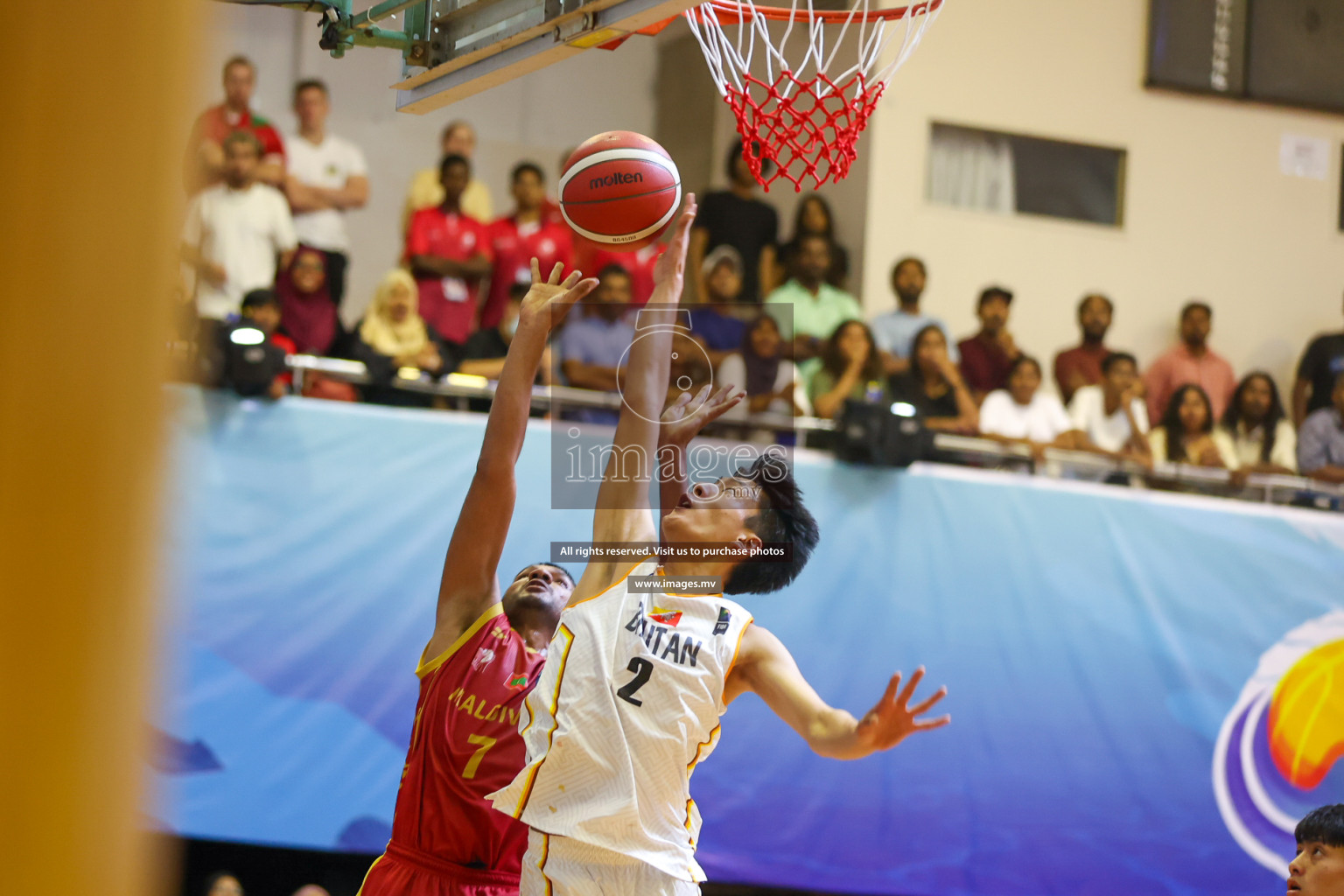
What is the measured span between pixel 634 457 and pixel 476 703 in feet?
2.49

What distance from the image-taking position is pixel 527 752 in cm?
308

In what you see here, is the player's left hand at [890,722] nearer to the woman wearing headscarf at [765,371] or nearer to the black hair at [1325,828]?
the black hair at [1325,828]

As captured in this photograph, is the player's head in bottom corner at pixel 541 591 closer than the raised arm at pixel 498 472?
No

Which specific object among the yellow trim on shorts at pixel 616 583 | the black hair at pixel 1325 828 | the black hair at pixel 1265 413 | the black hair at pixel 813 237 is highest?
the black hair at pixel 813 237

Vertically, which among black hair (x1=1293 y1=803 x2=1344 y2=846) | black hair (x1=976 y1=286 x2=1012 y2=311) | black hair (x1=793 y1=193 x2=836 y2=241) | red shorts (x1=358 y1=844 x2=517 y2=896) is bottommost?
red shorts (x1=358 y1=844 x2=517 y2=896)

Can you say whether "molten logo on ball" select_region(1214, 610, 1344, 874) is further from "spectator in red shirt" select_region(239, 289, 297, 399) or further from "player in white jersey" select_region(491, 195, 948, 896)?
"spectator in red shirt" select_region(239, 289, 297, 399)

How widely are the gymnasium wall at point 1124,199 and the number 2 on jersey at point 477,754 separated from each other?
6.74 m

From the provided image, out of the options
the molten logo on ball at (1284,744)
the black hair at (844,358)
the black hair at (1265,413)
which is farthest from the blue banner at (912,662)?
the black hair at (1265,413)

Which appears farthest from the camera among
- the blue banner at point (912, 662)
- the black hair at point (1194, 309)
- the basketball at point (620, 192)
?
the black hair at point (1194, 309)

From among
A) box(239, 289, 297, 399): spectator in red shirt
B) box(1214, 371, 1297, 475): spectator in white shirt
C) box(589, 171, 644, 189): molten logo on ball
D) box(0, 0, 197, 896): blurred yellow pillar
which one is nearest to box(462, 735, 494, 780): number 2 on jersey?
box(589, 171, 644, 189): molten logo on ball

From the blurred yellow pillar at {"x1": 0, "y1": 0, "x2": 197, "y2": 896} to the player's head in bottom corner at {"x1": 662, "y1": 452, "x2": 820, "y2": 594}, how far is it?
2.53 meters

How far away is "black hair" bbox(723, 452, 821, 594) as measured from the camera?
3363 millimetres

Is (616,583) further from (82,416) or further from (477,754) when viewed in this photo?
(82,416)

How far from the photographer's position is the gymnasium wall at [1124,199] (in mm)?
9812
